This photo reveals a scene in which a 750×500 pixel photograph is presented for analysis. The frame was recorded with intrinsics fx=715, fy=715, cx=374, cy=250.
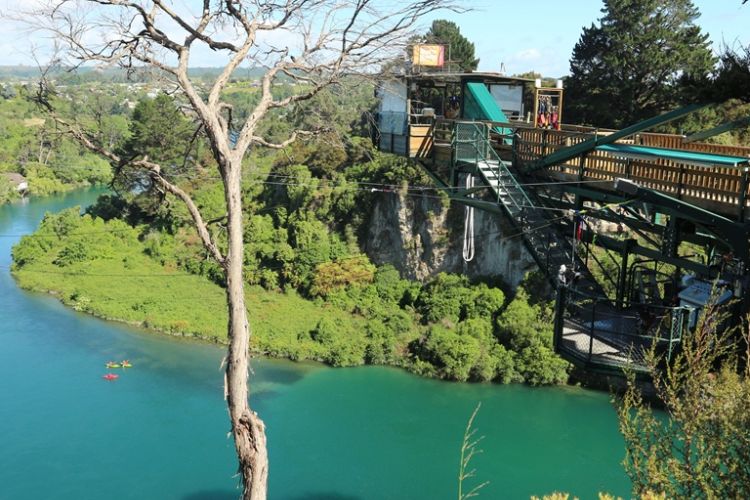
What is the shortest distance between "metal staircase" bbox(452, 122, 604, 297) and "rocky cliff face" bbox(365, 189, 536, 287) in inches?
402

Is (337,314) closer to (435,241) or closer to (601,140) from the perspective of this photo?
(435,241)

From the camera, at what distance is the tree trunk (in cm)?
503

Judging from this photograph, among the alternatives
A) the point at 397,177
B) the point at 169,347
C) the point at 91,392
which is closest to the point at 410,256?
the point at 397,177

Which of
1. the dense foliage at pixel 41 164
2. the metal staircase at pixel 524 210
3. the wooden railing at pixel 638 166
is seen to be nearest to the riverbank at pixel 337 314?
the wooden railing at pixel 638 166

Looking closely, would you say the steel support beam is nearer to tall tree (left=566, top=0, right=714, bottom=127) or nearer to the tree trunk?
the tree trunk

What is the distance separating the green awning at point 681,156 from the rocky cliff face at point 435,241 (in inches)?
505

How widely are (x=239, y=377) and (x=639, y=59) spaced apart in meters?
20.6

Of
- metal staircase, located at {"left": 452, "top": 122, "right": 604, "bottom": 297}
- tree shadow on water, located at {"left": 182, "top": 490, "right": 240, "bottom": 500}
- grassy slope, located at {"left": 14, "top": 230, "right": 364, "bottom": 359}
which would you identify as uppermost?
metal staircase, located at {"left": 452, "top": 122, "right": 604, "bottom": 297}

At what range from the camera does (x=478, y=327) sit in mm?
21141

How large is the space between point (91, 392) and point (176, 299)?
7.15 m

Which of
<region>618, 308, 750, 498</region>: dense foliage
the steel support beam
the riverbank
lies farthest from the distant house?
<region>618, 308, 750, 498</region>: dense foliage

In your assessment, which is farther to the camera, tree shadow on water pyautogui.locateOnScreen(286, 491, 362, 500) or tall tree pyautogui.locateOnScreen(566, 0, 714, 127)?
tall tree pyautogui.locateOnScreen(566, 0, 714, 127)

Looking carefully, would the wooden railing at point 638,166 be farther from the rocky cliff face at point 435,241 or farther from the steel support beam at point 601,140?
the rocky cliff face at point 435,241

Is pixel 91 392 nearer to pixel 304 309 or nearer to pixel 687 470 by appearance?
pixel 304 309
